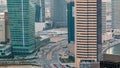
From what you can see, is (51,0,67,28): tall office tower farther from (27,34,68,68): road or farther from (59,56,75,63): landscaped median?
(59,56,75,63): landscaped median

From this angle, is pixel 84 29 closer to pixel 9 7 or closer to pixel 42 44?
pixel 9 7

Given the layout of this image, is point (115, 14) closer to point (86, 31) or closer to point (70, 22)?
point (70, 22)

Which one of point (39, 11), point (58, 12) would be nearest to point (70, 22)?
point (58, 12)

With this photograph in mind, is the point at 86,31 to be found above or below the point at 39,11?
below

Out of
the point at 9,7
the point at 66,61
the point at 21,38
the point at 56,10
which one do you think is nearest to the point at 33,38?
the point at 21,38

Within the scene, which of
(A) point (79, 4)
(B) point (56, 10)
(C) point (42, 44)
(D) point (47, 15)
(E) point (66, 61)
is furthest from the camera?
(D) point (47, 15)
